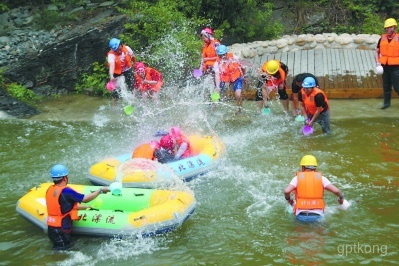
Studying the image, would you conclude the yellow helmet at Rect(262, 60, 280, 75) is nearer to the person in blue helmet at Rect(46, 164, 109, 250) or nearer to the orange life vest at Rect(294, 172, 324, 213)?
the orange life vest at Rect(294, 172, 324, 213)

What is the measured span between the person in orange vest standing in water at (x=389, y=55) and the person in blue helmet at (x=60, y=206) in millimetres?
6558

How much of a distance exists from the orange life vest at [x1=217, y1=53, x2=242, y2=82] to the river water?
0.75m

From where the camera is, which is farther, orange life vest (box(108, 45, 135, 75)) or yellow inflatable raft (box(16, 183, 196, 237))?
orange life vest (box(108, 45, 135, 75))

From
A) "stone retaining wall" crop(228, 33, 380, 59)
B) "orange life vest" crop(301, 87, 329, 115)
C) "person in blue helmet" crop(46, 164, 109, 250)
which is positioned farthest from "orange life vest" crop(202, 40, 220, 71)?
"person in blue helmet" crop(46, 164, 109, 250)

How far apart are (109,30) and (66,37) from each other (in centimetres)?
105

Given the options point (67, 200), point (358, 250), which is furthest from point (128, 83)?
point (358, 250)

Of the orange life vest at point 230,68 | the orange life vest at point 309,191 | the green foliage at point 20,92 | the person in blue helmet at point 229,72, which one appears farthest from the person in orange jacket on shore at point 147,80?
the orange life vest at point 309,191

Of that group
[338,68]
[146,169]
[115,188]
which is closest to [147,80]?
[146,169]

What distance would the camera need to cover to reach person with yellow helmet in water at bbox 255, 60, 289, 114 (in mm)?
10117

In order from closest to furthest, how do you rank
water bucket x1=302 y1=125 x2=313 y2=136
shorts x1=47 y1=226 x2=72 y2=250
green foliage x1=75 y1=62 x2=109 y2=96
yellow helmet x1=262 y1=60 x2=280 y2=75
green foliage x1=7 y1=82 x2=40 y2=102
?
shorts x1=47 y1=226 x2=72 y2=250, water bucket x1=302 y1=125 x2=313 y2=136, yellow helmet x1=262 y1=60 x2=280 y2=75, green foliage x1=7 y1=82 x2=40 y2=102, green foliage x1=75 y1=62 x2=109 y2=96

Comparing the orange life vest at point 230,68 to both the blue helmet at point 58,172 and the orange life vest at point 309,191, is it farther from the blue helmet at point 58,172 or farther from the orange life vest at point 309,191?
the blue helmet at point 58,172

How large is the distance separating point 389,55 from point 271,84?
223 centimetres

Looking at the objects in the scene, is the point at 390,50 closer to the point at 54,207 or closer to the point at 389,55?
the point at 389,55

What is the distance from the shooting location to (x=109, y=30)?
13602 mm
